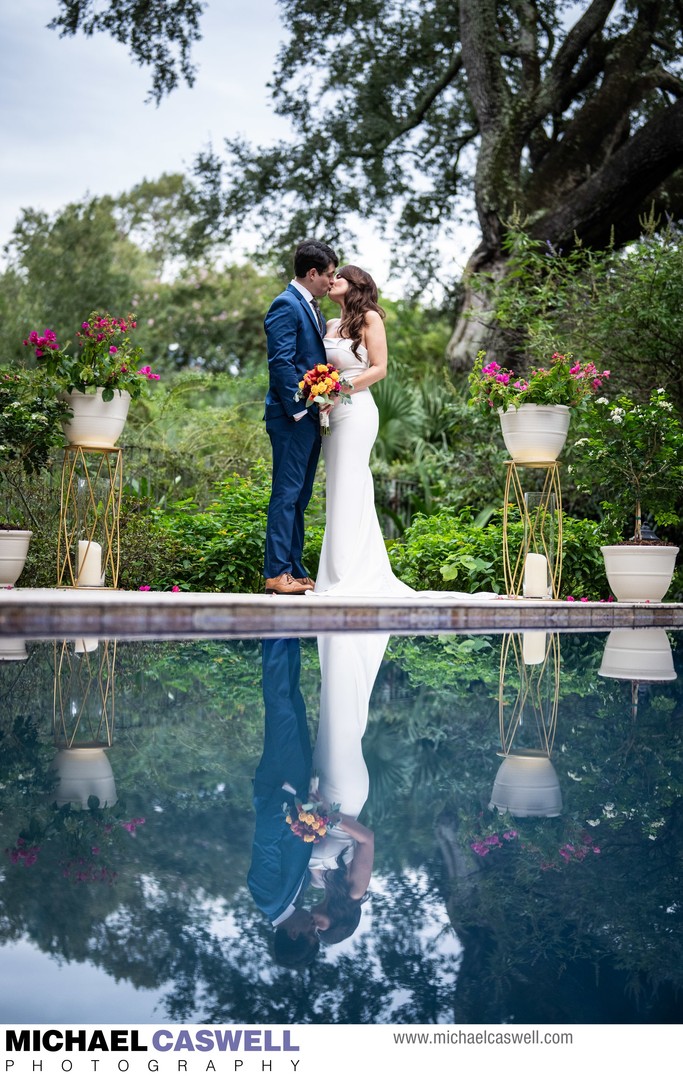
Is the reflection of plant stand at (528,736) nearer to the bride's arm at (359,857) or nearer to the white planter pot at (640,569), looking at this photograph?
the bride's arm at (359,857)

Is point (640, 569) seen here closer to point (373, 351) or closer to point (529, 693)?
point (373, 351)

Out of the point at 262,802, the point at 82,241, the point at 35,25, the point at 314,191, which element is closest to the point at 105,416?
the point at 262,802

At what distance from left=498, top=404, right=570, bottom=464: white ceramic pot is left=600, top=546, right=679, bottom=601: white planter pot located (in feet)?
2.73

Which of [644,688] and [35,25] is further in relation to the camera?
[35,25]

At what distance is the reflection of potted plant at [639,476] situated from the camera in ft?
24.2

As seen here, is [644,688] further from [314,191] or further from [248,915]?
[314,191]

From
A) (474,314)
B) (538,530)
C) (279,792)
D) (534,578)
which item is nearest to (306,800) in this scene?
(279,792)

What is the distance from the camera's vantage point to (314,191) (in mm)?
15344

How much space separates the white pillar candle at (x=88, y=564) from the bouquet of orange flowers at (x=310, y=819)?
18.1 ft

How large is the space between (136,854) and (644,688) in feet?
8.65

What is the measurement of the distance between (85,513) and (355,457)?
7.06ft

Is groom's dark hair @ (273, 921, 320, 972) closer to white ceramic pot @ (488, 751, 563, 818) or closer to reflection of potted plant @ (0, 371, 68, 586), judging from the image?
white ceramic pot @ (488, 751, 563, 818)

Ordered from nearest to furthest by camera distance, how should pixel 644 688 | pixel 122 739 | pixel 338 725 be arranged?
1. pixel 122 739
2. pixel 338 725
3. pixel 644 688

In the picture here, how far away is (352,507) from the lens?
6.91 metres
